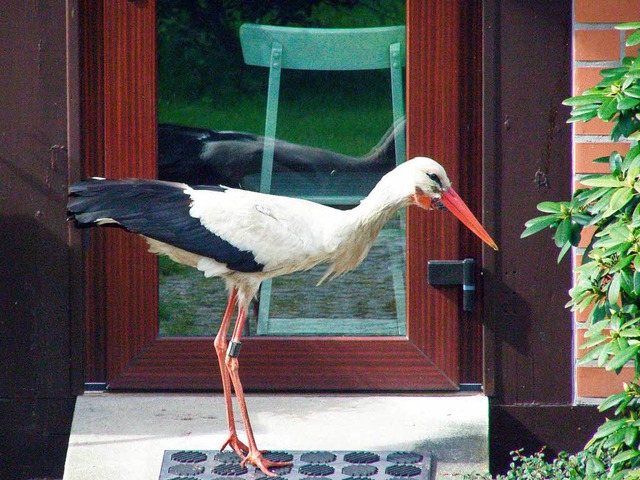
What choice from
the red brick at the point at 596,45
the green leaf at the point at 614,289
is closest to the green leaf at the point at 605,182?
the green leaf at the point at 614,289

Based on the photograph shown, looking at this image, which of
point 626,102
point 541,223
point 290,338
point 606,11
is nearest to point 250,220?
point 290,338

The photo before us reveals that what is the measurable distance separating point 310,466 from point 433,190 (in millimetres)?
1249

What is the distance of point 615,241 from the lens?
3.79 metres

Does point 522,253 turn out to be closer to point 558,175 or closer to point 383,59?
point 558,175

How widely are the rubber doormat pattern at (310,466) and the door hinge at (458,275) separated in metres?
0.75

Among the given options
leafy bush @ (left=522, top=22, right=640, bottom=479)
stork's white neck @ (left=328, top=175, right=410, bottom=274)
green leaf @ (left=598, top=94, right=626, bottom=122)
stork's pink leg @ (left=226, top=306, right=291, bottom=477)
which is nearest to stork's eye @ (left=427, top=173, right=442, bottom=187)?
stork's white neck @ (left=328, top=175, right=410, bottom=274)

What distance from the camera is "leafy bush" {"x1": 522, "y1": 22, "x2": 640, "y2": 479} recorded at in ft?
12.5

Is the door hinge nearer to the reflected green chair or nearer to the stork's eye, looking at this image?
the reflected green chair

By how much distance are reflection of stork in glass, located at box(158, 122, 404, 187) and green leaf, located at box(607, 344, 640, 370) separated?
176 centimetres

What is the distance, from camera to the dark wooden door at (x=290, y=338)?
200 inches

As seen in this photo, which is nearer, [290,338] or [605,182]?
[605,182]

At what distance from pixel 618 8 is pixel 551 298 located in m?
1.30

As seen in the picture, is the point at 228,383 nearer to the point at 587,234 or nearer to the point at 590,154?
the point at 587,234

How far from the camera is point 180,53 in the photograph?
17.0 ft
